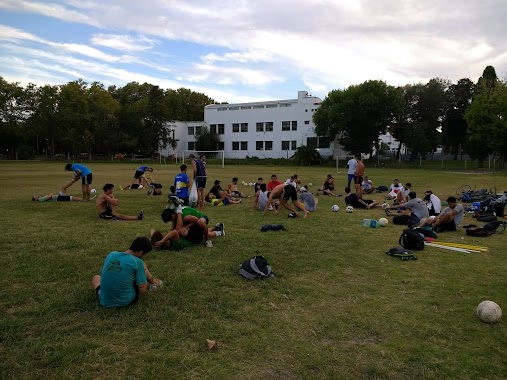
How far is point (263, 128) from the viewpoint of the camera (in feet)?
235

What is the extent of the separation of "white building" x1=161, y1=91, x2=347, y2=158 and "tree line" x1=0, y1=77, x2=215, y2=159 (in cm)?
738

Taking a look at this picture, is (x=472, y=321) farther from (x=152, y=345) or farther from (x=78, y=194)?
(x=78, y=194)

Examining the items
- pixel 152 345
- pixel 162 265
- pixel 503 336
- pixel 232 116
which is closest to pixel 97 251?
pixel 162 265

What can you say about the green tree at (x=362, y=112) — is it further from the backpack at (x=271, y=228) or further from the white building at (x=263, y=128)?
the backpack at (x=271, y=228)

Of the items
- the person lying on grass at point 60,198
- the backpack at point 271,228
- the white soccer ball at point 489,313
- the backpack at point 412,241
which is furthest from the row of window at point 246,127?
the white soccer ball at point 489,313

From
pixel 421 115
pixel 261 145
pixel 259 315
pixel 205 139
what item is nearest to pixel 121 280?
pixel 259 315

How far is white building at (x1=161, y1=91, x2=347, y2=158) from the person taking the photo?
220 ft

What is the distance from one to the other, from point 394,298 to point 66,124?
75.6m

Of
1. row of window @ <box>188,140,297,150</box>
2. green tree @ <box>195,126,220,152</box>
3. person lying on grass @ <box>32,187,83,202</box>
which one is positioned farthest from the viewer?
green tree @ <box>195,126,220,152</box>

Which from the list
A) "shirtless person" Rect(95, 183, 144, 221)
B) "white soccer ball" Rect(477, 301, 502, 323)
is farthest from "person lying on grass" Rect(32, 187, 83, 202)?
"white soccer ball" Rect(477, 301, 502, 323)

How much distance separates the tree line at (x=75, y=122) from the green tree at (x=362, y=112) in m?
29.4

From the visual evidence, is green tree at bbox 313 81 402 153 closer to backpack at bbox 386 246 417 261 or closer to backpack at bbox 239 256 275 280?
backpack at bbox 386 246 417 261

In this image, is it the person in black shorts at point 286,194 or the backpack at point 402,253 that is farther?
the person in black shorts at point 286,194

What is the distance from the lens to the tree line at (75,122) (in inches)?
2697
